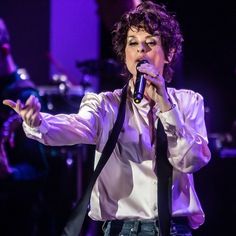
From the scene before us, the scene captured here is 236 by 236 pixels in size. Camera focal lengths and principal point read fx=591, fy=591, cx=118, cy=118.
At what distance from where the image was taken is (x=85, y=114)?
235cm

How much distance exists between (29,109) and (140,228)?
64cm

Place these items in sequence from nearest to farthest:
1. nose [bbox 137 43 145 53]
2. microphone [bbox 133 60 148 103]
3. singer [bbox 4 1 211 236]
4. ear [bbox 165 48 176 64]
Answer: microphone [bbox 133 60 148 103]
singer [bbox 4 1 211 236]
nose [bbox 137 43 145 53]
ear [bbox 165 48 176 64]

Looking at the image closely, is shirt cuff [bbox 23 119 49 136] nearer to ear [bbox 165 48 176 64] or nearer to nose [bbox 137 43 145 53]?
nose [bbox 137 43 145 53]

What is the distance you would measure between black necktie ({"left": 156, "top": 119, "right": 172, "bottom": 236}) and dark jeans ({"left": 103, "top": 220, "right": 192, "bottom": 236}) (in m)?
0.07

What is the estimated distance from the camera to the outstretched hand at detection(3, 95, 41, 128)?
6.57ft

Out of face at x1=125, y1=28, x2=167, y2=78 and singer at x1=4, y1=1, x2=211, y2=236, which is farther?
face at x1=125, y1=28, x2=167, y2=78

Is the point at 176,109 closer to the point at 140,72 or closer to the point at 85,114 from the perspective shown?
the point at 140,72

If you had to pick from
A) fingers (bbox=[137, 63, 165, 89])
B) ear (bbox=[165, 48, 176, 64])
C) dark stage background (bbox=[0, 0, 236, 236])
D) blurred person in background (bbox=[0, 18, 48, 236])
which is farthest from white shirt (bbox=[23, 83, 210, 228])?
blurred person in background (bbox=[0, 18, 48, 236])

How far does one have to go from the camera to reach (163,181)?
225 centimetres

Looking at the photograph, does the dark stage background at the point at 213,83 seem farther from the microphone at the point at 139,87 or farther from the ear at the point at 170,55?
the microphone at the point at 139,87

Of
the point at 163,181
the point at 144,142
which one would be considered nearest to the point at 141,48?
the point at 144,142

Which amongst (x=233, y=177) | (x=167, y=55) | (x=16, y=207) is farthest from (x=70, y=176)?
(x=167, y=55)

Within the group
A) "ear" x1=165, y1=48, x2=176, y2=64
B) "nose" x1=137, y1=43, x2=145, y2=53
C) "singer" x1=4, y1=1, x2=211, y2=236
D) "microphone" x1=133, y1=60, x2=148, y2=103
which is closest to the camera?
"microphone" x1=133, y1=60, x2=148, y2=103

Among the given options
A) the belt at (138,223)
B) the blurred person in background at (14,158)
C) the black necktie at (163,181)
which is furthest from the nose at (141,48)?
the blurred person in background at (14,158)
